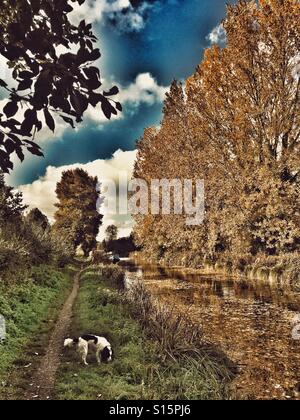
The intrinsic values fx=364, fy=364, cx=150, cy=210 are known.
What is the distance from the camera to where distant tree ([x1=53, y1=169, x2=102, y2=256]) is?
4503 centimetres

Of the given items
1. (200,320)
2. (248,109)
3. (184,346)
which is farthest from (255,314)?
(248,109)

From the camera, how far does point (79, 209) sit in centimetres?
4672

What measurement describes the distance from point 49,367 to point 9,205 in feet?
54.7

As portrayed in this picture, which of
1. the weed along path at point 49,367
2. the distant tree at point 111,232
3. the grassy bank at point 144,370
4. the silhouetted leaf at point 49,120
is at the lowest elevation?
the weed along path at point 49,367

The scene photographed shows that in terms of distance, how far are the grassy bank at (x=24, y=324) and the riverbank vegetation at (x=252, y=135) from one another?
11.6 meters

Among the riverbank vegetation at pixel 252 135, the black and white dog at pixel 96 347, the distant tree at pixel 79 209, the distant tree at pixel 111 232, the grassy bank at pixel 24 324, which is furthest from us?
the distant tree at pixel 111 232

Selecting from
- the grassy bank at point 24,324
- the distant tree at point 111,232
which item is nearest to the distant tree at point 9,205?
the grassy bank at point 24,324

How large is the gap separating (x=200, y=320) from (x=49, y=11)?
33.2ft

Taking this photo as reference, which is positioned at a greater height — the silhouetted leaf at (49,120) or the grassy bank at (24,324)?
the silhouetted leaf at (49,120)

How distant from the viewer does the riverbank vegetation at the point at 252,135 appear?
66.7 ft

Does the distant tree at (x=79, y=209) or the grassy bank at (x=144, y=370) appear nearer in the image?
the grassy bank at (x=144, y=370)

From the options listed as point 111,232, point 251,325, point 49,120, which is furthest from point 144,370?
point 111,232

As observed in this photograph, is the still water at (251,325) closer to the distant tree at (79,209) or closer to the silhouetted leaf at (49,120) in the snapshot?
the silhouetted leaf at (49,120)

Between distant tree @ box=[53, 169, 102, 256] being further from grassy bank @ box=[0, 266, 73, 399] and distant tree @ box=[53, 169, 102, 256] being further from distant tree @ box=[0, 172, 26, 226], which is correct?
grassy bank @ box=[0, 266, 73, 399]
